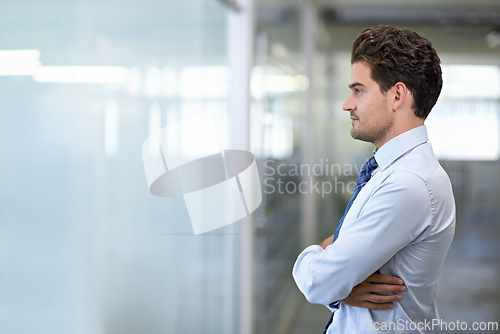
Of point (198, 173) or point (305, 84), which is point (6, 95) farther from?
point (305, 84)

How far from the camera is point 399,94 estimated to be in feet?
5.11

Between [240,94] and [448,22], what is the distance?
16.7ft

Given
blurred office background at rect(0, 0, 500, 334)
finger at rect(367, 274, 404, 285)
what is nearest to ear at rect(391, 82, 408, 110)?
finger at rect(367, 274, 404, 285)

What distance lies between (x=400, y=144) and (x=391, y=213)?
0.23 metres

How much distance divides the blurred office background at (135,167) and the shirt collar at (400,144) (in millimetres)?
800

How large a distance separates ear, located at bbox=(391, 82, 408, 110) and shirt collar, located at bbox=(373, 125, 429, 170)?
0.08m

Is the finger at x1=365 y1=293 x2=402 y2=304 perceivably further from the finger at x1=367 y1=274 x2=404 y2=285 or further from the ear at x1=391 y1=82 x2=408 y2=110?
the ear at x1=391 y1=82 x2=408 y2=110

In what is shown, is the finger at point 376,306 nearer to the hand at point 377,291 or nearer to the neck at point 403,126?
the hand at point 377,291

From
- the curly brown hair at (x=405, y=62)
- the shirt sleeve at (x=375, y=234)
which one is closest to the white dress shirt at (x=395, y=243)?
the shirt sleeve at (x=375, y=234)

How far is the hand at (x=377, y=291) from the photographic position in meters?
1.52

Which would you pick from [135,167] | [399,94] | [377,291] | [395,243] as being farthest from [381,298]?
[135,167]

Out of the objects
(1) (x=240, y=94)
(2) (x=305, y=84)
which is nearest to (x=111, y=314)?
(1) (x=240, y=94)

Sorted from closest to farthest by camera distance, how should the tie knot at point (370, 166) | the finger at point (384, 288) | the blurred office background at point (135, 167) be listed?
the blurred office background at point (135, 167) < the finger at point (384, 288) < the tie knot at point (370, 166)

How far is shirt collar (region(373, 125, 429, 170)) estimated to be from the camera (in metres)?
1.57
